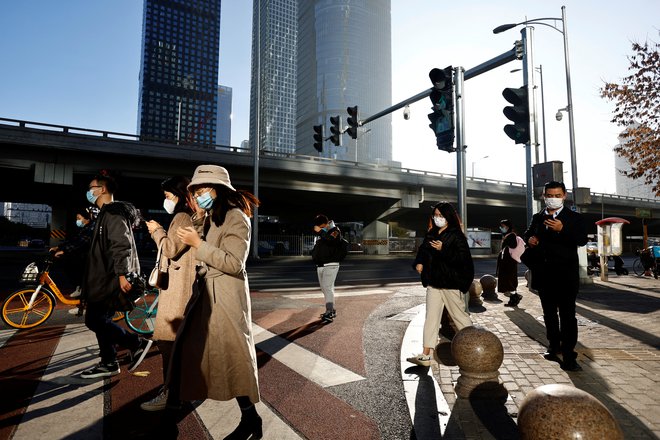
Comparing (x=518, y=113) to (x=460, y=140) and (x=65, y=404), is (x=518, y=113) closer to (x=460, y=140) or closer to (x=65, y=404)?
(x=460, y=140)

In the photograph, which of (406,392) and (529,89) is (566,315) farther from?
(529,89)

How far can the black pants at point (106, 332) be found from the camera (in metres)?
3.59

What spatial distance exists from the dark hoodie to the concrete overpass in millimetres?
15477

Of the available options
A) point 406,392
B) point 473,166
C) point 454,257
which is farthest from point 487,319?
point 473,166

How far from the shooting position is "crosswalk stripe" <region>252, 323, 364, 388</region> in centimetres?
381

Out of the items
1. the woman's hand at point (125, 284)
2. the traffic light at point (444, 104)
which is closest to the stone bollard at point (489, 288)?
the traffic light at point (444, 104)

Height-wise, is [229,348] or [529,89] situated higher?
[529,89]

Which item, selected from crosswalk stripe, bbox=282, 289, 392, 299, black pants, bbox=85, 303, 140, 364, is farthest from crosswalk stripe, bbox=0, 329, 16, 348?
crosswalk stripe, bbox=282, 289, 392, 299

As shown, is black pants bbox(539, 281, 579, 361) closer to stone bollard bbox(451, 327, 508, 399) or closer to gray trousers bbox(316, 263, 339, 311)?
stone bollard bbox(451, 327, 508, 399)

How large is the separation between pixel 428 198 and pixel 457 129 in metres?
29.6

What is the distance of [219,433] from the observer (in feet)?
8.66

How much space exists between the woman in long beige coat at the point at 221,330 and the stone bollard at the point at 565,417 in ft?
5.05

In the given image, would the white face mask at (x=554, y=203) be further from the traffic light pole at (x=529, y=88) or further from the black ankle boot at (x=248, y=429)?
the black ankle boot at (x=248, y=429)

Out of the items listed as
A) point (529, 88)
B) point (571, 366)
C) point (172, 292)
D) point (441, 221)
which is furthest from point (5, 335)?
point (529, 88)
